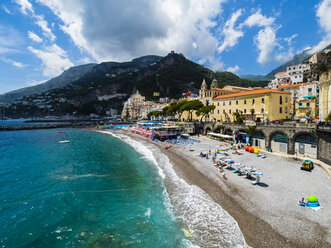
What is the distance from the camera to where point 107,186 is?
1869 cm

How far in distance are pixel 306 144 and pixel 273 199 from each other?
17.0 m

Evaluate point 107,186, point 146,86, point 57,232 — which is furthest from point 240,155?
point 146,86

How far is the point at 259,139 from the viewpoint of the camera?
32906mm

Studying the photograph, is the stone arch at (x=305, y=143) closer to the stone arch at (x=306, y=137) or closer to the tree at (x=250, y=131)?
the stone arch at (x=306, y=137)

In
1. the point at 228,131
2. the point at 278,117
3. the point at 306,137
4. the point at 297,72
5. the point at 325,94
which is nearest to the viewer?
the point at 325,94

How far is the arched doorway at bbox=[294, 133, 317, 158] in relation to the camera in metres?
23.9

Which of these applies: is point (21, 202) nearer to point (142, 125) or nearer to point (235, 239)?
point (235, 239)

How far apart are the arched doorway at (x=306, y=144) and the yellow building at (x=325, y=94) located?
4.30 metres

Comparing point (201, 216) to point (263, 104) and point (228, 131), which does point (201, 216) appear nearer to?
point (228, 131)

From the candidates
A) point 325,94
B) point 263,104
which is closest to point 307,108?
point 263,104

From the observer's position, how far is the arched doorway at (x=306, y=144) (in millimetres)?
23913

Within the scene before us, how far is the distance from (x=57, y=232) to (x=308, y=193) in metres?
22.0

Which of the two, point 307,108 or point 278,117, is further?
point 307,108

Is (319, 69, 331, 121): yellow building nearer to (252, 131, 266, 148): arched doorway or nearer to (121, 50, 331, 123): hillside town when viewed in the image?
(121, 50, 331, 123): hillside town
